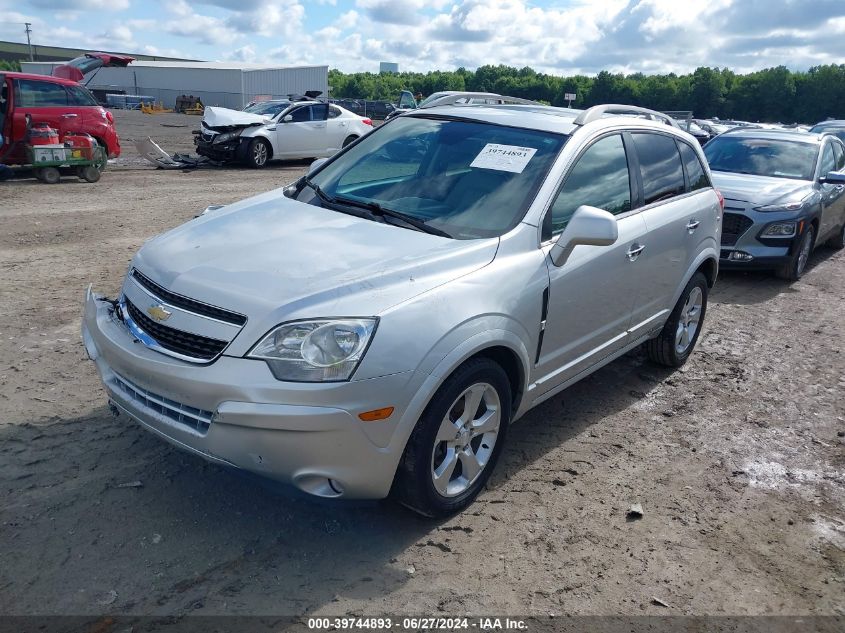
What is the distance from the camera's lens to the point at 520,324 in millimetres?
3541

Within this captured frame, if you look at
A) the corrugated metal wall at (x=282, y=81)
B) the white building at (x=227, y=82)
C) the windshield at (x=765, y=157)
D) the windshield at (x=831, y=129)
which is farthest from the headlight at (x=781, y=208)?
the corrugated metal wall at (x=282, y=81)

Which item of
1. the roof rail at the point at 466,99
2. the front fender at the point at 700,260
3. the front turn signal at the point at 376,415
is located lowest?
the front turn signal at the point at 376,415

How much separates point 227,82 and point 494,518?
198 ft

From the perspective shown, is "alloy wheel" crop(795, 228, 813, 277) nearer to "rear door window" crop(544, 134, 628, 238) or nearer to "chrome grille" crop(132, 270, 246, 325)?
"rear door window" crop(544, 134, 628, 238)

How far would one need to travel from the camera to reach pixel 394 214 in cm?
391

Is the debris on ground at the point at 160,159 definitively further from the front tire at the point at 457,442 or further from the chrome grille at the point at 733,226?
the front tire at the point at 457,442

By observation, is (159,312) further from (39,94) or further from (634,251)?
(39,94)

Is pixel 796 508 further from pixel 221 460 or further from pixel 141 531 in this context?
pixel 141 531

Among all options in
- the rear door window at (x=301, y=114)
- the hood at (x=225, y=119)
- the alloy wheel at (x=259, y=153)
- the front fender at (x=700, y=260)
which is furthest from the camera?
the rear door window at (x=301, y=114)

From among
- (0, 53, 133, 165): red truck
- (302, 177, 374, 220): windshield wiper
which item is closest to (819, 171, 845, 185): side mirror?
(302, 177, 374, 220): windshield wiper

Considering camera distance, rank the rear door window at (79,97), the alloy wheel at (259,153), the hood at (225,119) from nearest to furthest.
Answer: the rear door window at (79,97), the hood at (225,119), the alloy wheel at (259,153)

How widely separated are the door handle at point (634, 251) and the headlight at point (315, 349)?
2.10 m

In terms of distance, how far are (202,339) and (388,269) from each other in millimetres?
851

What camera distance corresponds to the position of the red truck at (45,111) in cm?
1287
